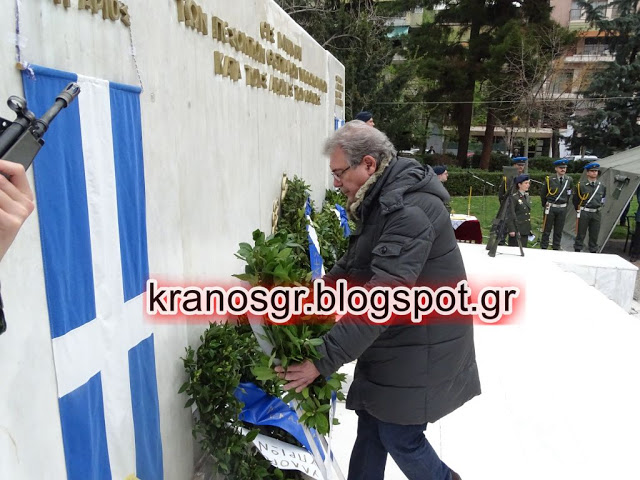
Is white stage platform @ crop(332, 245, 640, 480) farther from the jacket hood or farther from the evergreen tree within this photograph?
the evergreen tree

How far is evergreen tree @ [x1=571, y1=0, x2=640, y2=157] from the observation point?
20.1 meters

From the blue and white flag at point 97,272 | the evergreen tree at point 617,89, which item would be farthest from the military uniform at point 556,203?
the evergreen tree at point 617,89

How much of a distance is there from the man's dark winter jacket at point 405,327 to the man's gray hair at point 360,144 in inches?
2.8

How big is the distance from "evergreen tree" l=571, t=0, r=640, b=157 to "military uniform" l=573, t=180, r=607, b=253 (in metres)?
12.1

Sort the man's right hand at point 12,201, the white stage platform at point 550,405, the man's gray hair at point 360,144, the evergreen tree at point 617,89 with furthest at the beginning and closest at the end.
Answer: the evergreen tree at point 617,89, the white stage platform at point 550,405, the man's gray hair at point 360,144, the man's right hand at point 12,201

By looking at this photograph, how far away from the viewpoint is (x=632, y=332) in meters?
5.25

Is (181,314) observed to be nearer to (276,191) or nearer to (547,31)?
(276,191)

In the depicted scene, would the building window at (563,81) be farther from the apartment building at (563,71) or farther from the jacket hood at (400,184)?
the jacket hood at (400,184)

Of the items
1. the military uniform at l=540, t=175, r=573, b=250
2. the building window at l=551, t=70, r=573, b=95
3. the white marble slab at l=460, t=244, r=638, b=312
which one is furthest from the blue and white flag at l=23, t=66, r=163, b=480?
the building window at l=551, t=70, r=573, b=95

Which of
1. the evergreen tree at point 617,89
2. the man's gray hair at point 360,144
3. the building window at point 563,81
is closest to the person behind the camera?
the man's gray hair at point 360,144

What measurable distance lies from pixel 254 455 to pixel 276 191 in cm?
266

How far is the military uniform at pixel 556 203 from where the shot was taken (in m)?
10.2

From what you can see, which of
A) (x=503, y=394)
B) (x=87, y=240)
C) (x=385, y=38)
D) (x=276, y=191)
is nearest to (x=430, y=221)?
(x=87, y=240)

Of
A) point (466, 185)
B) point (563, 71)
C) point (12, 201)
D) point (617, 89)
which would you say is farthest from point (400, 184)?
point (563, 71)
